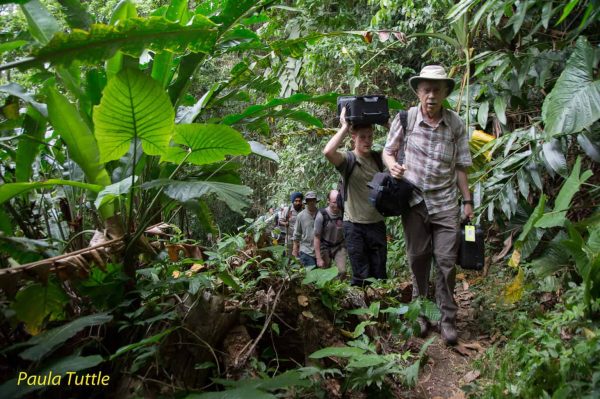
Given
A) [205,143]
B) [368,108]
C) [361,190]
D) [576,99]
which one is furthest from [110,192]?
[576,99]

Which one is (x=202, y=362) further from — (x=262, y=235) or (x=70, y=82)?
(x=70, y=82)

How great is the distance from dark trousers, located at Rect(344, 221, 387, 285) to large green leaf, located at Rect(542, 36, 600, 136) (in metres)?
1.54

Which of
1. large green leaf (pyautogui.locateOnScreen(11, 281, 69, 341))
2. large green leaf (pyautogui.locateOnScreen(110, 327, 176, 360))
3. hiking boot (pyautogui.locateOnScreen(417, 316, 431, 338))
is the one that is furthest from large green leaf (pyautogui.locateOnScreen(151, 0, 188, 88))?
hiking boot (pyautogui.locateOnScreen(417, 316, 431, 338))

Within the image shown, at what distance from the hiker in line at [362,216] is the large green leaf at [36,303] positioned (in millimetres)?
2540

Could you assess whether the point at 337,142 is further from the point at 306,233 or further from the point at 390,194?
the point at 306,233

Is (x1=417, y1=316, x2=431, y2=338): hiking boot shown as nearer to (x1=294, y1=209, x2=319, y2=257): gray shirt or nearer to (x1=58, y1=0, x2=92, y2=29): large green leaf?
(x1=58, y1=0, x2=92, y2=29): large green leaf

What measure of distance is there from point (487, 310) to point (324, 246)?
260 cm

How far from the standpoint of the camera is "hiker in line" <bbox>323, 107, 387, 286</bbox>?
4.25 meters

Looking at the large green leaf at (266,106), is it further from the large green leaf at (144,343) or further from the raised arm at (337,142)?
the large green leaf at (144,343)

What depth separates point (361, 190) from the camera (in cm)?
428

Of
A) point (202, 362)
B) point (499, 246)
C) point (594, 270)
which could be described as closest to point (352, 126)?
point (594, 270)

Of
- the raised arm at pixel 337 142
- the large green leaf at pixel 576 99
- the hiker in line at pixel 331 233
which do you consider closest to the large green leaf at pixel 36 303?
the raised arm at pixel 337 142

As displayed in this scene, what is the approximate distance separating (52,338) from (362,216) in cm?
276

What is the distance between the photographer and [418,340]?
356 cm
